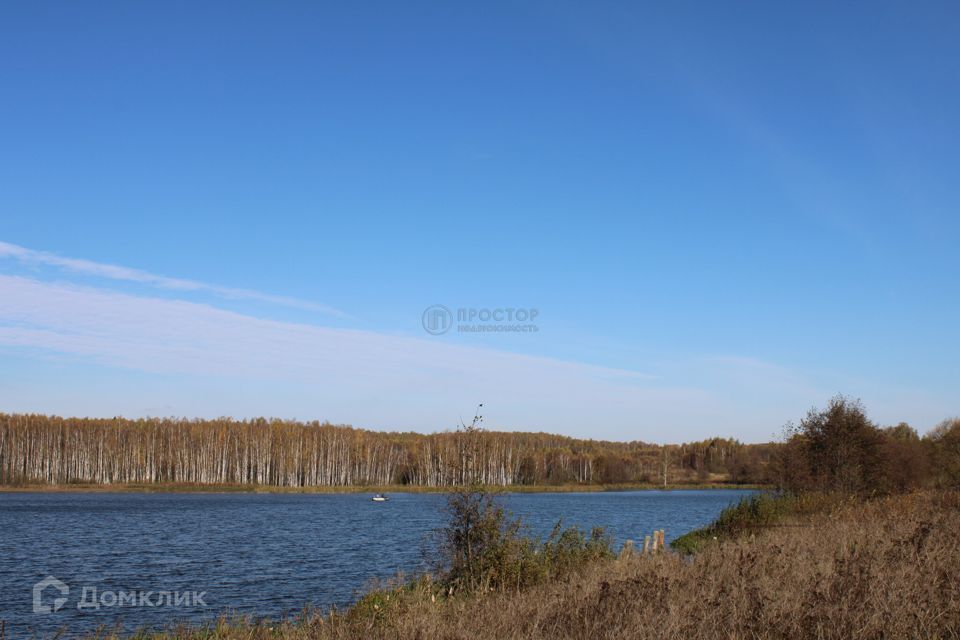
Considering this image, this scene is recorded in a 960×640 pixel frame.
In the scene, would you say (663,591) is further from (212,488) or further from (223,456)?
(223,456)

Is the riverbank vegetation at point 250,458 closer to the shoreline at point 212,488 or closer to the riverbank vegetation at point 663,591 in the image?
the shoreline at point 212,488

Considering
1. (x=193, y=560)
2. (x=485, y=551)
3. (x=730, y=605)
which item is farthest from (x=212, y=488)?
(x=730, y=605)

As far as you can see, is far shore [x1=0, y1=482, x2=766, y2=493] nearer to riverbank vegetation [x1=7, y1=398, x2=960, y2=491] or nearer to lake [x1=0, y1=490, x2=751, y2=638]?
riverbank vegetation [x1=7, y1=398, x2=960, y2=491]

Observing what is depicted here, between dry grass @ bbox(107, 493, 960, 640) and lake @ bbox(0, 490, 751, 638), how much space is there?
4.52 meters

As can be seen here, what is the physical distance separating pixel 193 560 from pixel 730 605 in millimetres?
31322

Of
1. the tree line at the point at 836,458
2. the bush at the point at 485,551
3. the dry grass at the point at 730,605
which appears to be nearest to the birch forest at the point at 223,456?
the tree line at the point at 836,458

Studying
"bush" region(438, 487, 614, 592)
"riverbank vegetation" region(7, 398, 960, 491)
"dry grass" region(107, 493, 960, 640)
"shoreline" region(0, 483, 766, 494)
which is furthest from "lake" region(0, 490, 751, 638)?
"shoreline" region(0, 483, 766, 494)

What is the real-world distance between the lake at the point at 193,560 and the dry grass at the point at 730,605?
4.52 m

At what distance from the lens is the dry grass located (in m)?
9.90

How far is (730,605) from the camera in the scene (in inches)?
434

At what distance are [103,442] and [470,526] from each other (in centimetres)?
12041

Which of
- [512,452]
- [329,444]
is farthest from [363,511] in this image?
[512,452]

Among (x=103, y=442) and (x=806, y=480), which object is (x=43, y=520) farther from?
(x=103, y=442)

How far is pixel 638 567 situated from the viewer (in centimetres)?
1623
